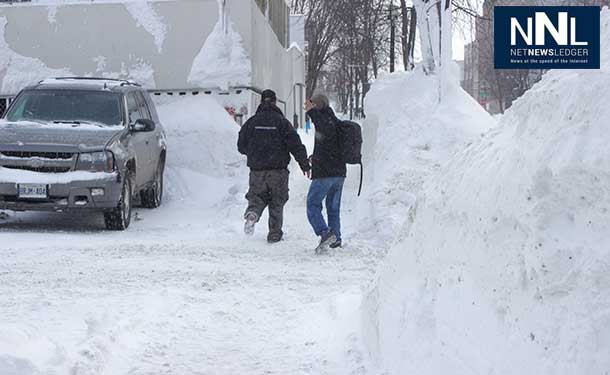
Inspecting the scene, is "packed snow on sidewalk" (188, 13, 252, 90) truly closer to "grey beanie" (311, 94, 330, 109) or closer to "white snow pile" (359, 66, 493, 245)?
"white snow pile" (359, 66, 493, 245)

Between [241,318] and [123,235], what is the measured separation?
183 inches

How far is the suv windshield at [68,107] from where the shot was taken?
11.8 m

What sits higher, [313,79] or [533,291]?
[313,79]

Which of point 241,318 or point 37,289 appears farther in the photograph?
point 37,289

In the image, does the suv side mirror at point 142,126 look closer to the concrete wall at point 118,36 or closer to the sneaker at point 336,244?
the sneaker at point 336,244

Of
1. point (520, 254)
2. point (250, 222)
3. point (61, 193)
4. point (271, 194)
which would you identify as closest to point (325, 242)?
point (271, 194)

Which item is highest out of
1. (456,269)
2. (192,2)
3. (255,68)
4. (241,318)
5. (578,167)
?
(192,2)

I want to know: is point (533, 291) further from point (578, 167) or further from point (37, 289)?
point (37, 289)

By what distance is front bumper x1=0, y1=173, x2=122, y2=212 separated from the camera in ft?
34.1

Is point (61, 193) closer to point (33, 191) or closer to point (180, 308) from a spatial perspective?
point (33, 191)

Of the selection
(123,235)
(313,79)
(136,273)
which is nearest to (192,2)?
(123,235)

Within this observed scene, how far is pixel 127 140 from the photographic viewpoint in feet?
37.3

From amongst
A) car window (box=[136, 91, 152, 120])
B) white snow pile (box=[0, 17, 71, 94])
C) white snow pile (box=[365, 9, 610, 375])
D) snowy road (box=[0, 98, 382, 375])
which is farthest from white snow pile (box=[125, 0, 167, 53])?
white snow pile (box=[365, 9, 610, 375])

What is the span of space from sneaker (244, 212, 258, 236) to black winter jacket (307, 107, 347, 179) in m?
1.32
